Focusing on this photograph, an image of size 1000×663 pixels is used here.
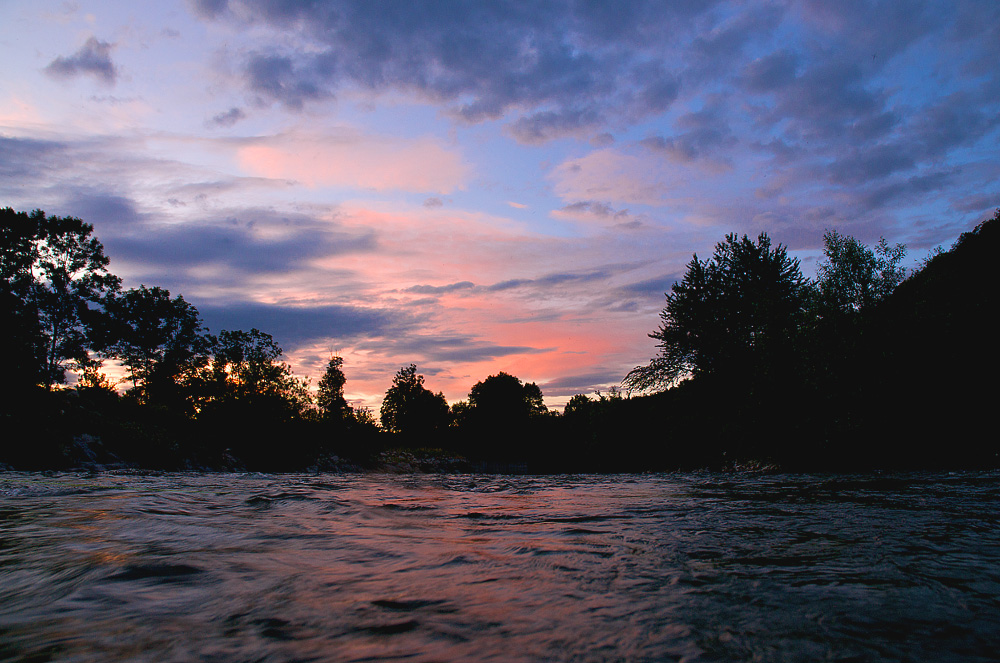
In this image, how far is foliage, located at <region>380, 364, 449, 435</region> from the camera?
79.8m

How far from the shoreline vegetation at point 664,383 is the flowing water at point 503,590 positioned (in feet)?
60.4

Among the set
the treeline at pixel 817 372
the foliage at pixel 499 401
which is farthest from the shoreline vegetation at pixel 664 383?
the foliage at pixel 499 401

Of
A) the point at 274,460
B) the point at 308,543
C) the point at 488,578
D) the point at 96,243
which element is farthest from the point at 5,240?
the point at 488,578

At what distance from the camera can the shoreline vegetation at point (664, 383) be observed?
21172mm

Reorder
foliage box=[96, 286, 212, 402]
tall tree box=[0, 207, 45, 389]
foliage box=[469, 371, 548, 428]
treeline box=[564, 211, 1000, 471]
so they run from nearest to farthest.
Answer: treeline box=[564, 211, 1000, 471]
tall tree box=[0, 207, 45, 389]
foliage box=[96, 286, 212, 402]
foliage box=[469, 371, 548, 428]

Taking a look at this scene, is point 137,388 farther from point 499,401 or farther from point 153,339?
point 499,401

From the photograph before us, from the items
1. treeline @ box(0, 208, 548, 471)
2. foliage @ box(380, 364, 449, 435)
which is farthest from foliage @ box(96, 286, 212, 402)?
foliage @ box(380, 364, 449, 435)

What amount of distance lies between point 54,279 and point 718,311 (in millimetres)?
43520

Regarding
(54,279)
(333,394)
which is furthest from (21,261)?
(333,394)

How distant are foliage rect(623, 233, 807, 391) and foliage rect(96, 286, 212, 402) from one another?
3730 centimetres

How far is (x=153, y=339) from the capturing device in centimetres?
4425

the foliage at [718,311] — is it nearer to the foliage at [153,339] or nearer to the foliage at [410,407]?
the foliage at [153,339]

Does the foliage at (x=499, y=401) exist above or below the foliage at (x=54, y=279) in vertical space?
below

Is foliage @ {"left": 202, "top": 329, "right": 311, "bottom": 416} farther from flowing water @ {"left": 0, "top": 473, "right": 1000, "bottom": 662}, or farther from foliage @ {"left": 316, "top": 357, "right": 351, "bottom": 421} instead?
flowing water @ {"left": 0, "top": 473, "right": 1000, "bottom": 662}
